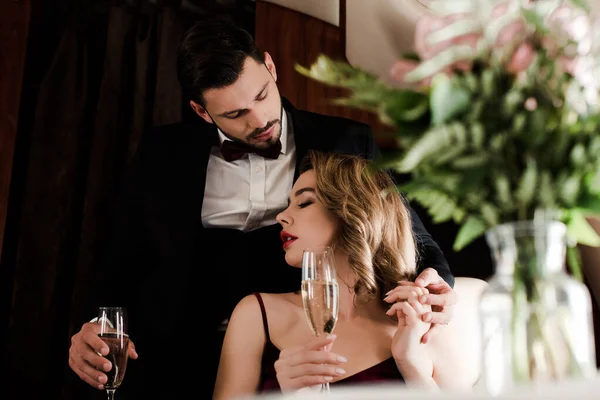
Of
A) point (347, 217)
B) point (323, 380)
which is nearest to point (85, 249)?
point (347, 217)

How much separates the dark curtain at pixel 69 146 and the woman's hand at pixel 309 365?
128 centimetres

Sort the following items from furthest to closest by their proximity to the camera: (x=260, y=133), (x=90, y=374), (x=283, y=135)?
1. (x=283, y=135)
2. (x=260, y=133)
3. (x=90, y=374)

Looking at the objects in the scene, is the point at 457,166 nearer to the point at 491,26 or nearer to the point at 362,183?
the point at 491,26

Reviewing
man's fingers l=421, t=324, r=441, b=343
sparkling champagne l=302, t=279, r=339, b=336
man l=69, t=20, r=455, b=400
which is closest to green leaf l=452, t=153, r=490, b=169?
sparkling champagne l=302, t=279, r=339, b=336

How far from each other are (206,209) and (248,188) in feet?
0.51

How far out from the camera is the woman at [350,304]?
182 cm

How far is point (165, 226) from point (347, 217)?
26.1 inches

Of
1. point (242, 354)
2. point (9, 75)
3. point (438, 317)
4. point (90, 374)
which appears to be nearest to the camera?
point (438, 317)

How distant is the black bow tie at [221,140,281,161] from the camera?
2.34 meters

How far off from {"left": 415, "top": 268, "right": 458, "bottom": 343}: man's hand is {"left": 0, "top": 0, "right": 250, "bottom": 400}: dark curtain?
1460 millimetres

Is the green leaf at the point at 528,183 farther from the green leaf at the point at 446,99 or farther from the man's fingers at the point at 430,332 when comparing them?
the man's fingers at the point at 430,332

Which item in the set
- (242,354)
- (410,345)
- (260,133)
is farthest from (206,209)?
(410,345)

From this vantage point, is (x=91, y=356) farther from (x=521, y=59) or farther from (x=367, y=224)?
(x=521, y=59)

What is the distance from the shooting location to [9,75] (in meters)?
2.80
